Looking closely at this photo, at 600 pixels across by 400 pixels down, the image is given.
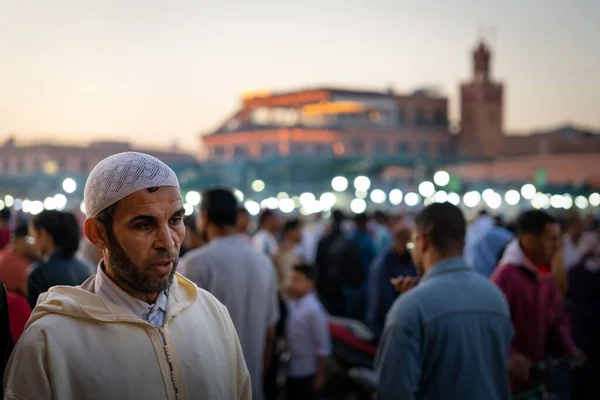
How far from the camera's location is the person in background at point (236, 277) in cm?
475

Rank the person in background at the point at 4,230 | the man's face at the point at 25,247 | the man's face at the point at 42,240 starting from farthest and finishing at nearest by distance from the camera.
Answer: the person in background at the point at 4,230, the man's face at the point at 25,247, the man's face at the point at 42,240

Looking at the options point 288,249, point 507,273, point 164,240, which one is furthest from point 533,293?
point 288,249

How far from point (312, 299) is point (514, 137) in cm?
6450

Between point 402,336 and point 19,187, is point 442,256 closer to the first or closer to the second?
point 402,336

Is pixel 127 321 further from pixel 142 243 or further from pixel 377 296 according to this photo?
pixel 377 296

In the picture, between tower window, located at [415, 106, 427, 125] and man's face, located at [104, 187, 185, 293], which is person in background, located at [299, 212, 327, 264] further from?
tower window, located at [415, 106, 427, 125]

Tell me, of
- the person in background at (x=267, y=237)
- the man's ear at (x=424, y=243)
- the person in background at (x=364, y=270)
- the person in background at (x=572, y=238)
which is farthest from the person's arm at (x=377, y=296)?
the person in background at (x=572, y=238)

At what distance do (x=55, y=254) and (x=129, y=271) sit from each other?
2.52 metres

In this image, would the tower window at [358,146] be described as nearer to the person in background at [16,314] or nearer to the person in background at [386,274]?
the person in background at [386,274]

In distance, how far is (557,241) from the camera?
5066mm

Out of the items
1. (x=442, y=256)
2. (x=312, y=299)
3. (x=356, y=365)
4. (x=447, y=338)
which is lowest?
(x=356, y=365)

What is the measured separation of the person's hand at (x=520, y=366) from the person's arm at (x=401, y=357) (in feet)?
3.73

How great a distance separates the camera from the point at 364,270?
10969 millimetres

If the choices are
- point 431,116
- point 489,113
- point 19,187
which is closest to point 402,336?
point 19,187
